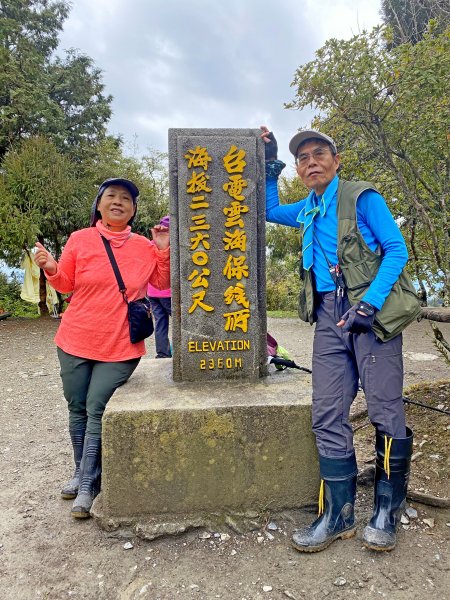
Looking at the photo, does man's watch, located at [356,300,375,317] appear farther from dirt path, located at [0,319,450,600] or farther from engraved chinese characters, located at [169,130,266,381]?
dirt path, located at [0,319,450,600]

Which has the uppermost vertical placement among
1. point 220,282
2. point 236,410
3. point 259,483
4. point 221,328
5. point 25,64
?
point 25,64

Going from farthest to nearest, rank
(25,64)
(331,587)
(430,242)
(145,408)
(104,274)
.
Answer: (25,64), (430,242), (104,274), (145,408), (331,587)

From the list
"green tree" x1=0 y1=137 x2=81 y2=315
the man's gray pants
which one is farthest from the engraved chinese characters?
"green tree" x1=0 y1=137 x2=81 y2=315

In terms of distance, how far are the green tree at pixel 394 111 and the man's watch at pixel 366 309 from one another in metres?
1.98

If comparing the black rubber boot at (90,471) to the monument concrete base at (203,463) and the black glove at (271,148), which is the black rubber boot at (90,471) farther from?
the black glove at (271,148)

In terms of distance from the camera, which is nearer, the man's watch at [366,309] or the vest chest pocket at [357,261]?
the man's watch at [366,309]

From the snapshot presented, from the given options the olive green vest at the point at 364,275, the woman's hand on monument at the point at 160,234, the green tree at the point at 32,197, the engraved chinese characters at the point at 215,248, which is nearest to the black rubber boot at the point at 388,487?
the olive green vest at the point at 364,275

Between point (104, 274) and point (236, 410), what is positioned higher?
point (104, 274)

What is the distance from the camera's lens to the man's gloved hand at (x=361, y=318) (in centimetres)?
241

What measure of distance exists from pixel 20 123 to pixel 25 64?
171 centimetres

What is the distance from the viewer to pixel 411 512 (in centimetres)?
295

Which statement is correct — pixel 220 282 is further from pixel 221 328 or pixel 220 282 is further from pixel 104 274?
pixel 104 274

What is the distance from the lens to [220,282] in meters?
3.24

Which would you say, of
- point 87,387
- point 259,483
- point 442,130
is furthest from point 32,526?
point 442,130
